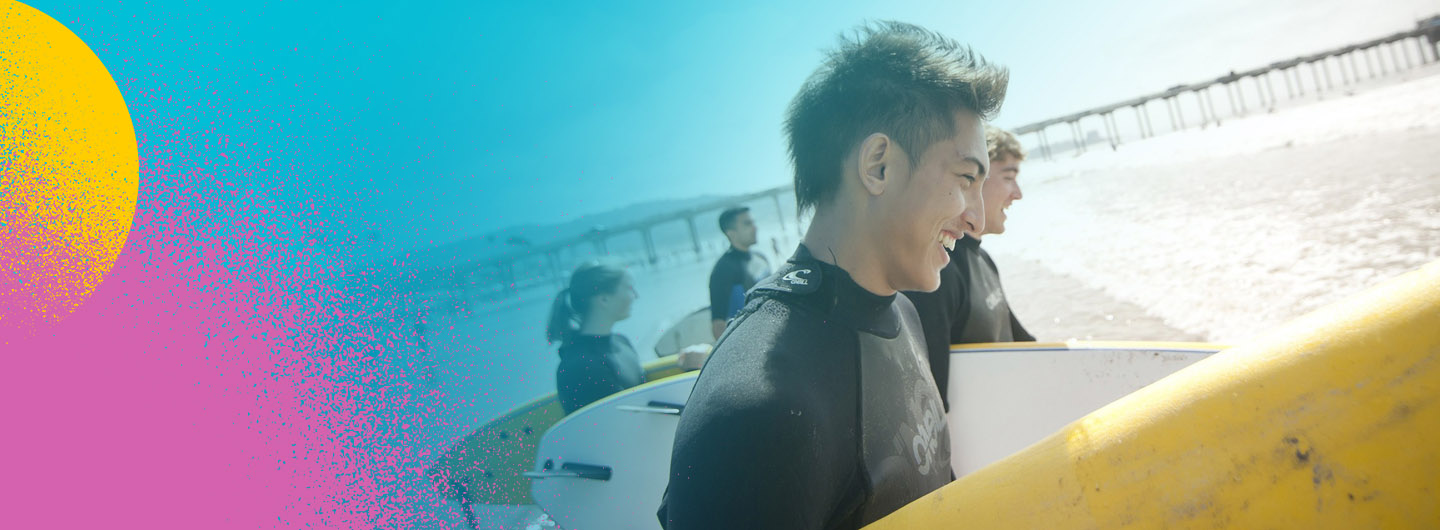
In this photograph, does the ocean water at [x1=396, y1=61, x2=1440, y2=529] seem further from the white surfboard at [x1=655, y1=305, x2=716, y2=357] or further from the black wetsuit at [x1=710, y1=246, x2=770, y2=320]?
the black wetsuit at [x1=710, y1=246, x2=770, y2=320]

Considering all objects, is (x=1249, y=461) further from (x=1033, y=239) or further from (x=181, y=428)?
(x=1033, y=239)

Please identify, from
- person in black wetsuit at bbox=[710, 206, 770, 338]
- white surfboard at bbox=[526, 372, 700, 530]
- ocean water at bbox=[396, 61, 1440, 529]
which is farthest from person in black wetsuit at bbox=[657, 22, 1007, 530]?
person in black wetsuit at bbox=[710, 206, 770, 338]

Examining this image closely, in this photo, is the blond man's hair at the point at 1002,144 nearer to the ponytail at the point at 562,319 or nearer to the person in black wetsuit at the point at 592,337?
the person in black wetsuit at the point at 592,337

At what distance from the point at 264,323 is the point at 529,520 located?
1769 millimetres

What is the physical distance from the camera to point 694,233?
15.8m

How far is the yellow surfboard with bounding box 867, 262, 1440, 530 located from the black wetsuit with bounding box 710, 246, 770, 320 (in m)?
3.30

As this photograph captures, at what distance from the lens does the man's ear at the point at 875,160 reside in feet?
3.78

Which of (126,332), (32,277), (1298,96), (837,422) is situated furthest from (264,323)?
(1298,96)

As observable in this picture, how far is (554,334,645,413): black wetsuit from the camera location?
294 centimetres

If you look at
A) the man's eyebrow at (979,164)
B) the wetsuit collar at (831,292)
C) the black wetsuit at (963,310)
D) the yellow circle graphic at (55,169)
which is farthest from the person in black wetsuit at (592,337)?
the man's eyebrow at (979,164)

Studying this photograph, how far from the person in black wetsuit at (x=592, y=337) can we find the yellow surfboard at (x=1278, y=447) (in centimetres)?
233

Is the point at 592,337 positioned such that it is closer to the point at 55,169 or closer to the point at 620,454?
the point at 620,454

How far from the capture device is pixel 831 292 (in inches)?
43.3

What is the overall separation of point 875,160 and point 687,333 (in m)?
4.29
